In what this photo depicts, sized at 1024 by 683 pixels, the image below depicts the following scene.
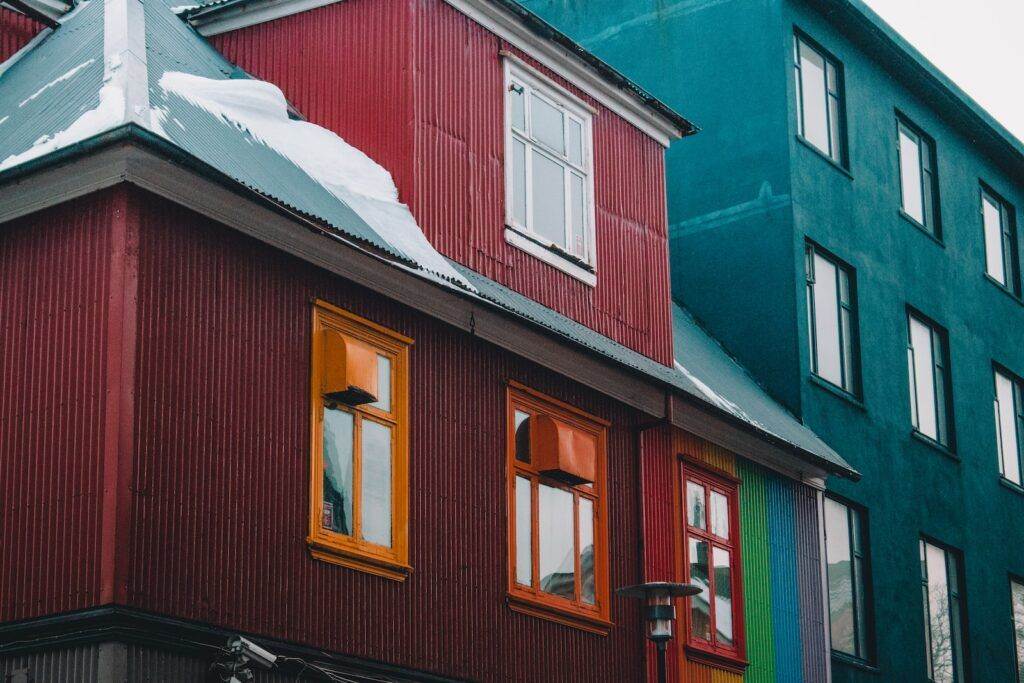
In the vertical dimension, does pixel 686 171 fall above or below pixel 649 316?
above

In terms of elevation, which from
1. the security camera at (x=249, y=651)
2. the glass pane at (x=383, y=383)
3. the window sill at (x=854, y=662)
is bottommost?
the security camera at (x=249, y=651)

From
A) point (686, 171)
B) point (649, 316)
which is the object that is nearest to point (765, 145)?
point (686, 171)

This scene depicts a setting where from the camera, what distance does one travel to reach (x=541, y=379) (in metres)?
17.3

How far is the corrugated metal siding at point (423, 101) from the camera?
16750mm

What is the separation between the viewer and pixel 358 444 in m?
14.9

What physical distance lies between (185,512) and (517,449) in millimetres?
4536

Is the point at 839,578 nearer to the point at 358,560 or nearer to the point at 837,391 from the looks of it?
the point at 837,391

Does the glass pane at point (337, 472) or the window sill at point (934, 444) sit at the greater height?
the window sill at point (934, 444)

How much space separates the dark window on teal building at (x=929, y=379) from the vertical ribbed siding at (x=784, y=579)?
516cm

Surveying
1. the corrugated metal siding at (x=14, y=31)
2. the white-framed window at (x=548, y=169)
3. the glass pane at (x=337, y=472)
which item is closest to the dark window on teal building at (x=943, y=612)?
the white-framed window at (x=548, y=169)

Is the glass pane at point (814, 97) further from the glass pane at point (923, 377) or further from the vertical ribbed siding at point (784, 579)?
the vertical ribbed siding at point (784, 579)

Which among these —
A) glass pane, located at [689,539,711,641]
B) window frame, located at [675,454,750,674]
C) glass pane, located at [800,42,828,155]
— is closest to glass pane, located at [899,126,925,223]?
glass pane, located at [800,42,828,155]

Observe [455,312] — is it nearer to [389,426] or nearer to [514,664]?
[389,426]

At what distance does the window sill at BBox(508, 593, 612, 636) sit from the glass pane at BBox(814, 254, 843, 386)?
737 cm
